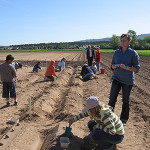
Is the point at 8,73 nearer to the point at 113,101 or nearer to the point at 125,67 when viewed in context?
the point at 113,101

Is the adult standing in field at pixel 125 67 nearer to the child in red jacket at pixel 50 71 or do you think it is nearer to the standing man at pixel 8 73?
the standing man at pixel 8 73

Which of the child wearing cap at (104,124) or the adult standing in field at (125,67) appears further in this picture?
the adult standing in field at (125,67)

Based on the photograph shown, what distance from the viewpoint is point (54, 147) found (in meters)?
3.68

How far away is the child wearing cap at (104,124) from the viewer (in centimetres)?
317

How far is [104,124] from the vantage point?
3.25 meters

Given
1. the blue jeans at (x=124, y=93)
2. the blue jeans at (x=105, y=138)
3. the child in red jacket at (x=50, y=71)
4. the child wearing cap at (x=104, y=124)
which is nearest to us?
the child wearing cap at (x=104, y=124)

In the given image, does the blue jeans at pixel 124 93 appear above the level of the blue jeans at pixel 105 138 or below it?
above

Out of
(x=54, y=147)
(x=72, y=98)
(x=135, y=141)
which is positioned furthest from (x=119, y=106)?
(x=54, y=147)

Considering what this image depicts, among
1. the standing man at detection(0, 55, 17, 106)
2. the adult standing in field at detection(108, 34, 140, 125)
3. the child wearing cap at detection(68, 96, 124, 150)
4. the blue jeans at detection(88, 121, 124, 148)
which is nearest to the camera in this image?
the child wearing cap at detection(68, 96, 124, 150)

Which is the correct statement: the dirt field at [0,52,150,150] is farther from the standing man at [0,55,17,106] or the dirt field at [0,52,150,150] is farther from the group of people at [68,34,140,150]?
the standing man at [0,55,17,106]

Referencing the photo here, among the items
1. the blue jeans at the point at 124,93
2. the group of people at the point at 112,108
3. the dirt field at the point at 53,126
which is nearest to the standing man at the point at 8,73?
the dirt field at the point at 53,126

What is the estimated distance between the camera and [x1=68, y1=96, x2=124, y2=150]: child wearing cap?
3.17 m

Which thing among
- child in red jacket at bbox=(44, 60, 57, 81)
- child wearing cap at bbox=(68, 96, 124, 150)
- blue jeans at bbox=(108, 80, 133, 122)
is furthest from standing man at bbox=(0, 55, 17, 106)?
child in red jacket at bbox=(44, 60, 57, 81)

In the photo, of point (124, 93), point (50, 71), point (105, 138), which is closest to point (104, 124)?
point (105, 138)
